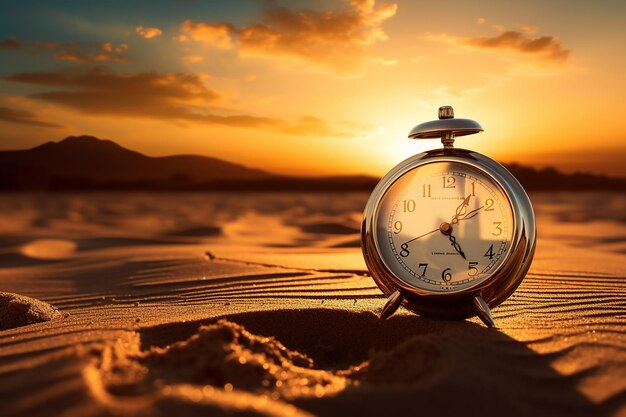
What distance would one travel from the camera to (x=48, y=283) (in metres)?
5.06

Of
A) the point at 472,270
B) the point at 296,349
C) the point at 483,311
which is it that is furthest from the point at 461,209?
the point at 296,349

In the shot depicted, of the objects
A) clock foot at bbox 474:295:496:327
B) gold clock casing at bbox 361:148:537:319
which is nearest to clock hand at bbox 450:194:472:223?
gold clock casing at bbox 361:148:537:319

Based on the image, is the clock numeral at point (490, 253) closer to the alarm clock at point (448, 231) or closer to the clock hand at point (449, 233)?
the alarm clock at point (448, 231)

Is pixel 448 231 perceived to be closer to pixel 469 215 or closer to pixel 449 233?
pixel 449 233

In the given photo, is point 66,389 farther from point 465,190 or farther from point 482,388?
point 465,190

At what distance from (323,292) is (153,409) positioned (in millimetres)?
2348

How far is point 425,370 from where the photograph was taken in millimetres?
1879

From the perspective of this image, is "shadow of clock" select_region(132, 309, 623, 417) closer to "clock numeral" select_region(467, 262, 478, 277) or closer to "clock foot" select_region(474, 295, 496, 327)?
"clock foot" select_region(474, 295, 496, 327)

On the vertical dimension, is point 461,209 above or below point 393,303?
above

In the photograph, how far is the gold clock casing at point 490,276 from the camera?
258cm

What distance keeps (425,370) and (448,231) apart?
3.19 feet

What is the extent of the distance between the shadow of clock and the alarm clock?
0.15m

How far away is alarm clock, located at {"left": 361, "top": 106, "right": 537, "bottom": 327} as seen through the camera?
8.55 ft

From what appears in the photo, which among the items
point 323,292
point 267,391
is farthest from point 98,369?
point 323,292
